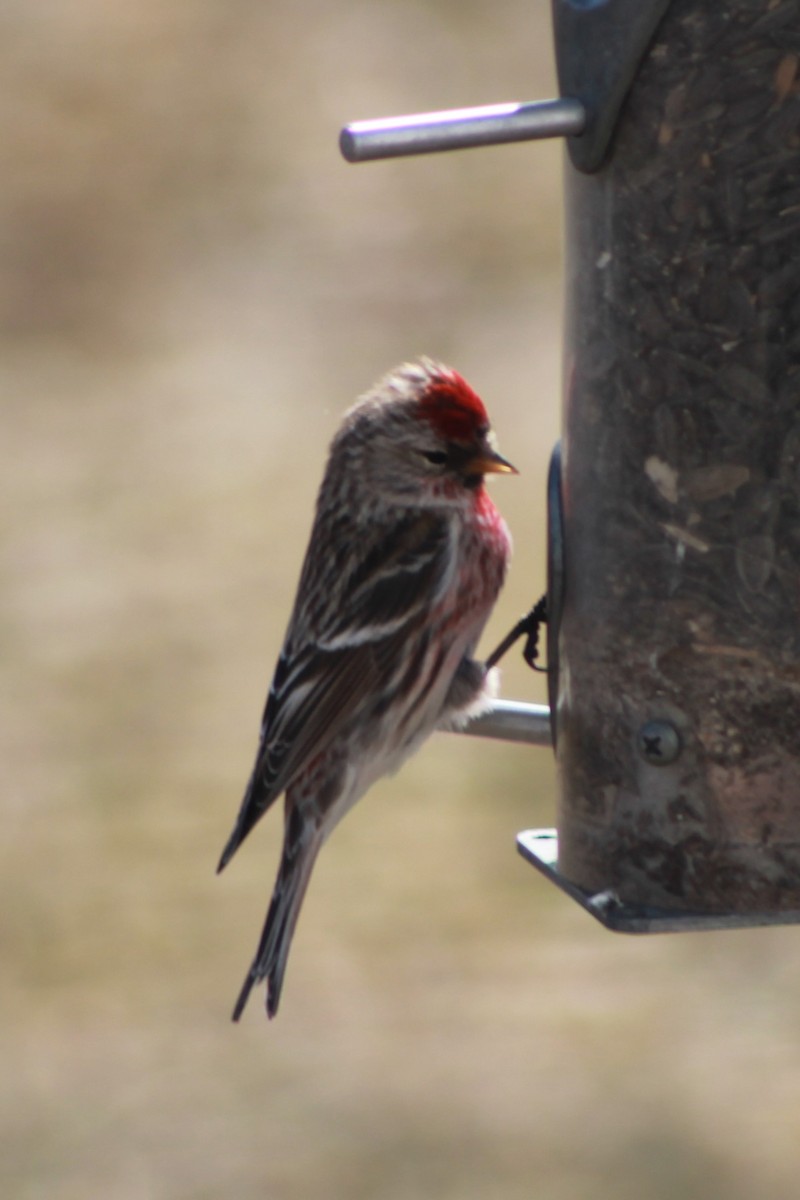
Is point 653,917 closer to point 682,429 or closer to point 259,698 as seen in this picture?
point 682,429

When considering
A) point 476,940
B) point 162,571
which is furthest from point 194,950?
point 162,571

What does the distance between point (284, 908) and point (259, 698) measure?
5.69 m

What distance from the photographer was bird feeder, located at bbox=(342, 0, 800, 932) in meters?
4.52

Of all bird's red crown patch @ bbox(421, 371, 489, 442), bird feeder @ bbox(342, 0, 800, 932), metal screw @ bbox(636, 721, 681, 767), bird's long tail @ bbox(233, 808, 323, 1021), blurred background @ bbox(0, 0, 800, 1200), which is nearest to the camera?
bird feeder @ bbox(342, 0, 800, 932)

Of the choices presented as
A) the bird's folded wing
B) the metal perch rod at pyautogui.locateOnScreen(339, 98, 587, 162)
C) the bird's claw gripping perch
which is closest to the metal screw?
the bird's claw gripping perch

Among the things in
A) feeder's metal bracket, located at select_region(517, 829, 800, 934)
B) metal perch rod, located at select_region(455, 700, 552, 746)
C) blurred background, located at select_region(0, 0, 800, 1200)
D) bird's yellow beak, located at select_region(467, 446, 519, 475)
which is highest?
bird's yellow beak, located at select_region(467, 446, 519, 475)

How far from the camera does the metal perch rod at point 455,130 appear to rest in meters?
4.35

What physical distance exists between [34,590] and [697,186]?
27.2 ft

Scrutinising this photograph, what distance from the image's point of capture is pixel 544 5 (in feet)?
58.2

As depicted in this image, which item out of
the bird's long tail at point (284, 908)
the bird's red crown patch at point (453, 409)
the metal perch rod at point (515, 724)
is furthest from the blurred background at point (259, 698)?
the bird's red crown patch at point (453, 409)

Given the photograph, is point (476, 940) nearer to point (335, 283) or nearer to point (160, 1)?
point (335, 283)

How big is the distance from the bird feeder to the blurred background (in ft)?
12.1

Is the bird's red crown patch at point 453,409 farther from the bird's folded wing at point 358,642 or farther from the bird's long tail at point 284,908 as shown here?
the bird's long tail at point 284,908

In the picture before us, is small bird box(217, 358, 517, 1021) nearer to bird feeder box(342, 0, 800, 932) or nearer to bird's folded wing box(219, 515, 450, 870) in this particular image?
bird's folded wing box(219, 515, 450, 870)
